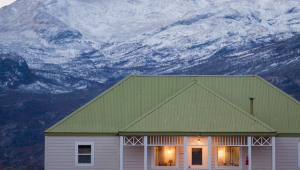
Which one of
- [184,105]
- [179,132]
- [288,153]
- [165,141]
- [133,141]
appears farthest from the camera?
[288,153]

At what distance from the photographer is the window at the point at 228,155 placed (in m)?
23.7

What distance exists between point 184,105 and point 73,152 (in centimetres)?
614

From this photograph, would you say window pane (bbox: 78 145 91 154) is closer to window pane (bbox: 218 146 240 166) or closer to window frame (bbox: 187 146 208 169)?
window frame (bbox: 187 146 208 169)

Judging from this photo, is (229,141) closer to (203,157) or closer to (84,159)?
(203,157)

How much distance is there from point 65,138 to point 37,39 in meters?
165

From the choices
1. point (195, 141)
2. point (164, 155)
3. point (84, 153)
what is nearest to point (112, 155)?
point (84, 153)

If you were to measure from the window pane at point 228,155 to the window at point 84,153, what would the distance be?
6.62 metres

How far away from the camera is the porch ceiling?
2177 centimetres

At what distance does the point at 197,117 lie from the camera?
22.5 m

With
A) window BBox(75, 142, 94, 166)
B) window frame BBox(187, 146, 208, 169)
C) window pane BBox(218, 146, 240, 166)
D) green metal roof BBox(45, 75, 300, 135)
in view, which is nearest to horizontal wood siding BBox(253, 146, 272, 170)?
window pane BBox(218, 146, 240, 166)

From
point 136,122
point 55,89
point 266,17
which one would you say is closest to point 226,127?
point 136,122

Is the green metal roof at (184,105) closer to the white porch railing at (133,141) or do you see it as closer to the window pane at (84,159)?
the white porch railing at (133,141)

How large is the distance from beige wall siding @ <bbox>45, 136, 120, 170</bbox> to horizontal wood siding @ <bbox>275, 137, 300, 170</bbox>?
828 centimetres

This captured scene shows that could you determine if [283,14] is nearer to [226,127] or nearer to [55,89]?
[55,89]
